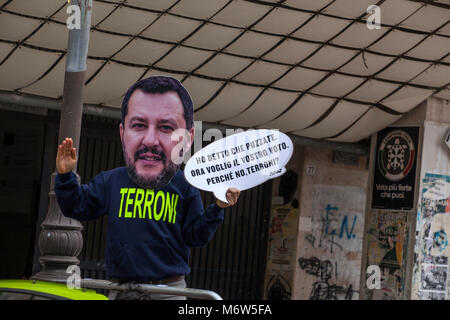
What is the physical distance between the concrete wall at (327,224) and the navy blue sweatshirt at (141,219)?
7.86m

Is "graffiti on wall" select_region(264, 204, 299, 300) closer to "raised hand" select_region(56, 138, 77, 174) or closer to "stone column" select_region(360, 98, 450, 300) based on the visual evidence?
"stone column" select_region(360, 98, 450, 300)

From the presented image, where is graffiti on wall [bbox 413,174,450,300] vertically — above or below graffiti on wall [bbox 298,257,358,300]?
above

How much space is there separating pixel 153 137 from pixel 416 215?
7088 mm

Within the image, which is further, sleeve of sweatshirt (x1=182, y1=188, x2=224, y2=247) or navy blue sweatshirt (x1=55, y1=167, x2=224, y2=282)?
sleeve of sweatshirt (x1=182, y1=188, x2=224, y2=247)

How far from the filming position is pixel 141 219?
4.91 m

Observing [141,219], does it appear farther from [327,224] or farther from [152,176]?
[327,224]

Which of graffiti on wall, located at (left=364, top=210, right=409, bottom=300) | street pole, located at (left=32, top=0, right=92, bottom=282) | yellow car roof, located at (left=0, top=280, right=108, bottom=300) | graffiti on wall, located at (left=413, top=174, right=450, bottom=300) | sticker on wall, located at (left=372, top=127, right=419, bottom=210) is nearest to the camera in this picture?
yellow car roof, located at (left=0, top=280, right=108, bottom=300)

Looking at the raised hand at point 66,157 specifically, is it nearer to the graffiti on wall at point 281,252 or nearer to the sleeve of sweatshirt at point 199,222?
the sleeve of sweatshirt at point 199,222

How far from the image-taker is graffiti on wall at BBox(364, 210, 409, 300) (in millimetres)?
11477

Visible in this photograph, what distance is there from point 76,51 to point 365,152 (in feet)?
23.2

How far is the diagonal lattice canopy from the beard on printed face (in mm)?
4243

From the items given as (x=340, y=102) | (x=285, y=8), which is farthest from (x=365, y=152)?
(x=285, y=8)

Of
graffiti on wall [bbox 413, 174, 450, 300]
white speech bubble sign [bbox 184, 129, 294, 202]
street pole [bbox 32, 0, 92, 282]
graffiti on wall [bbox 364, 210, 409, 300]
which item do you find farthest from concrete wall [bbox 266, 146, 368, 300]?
white speech bubble sign [bbox 184, 129, 294, 202]

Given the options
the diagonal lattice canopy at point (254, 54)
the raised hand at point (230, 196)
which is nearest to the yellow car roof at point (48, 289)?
the raised hand at point (230, 196)
